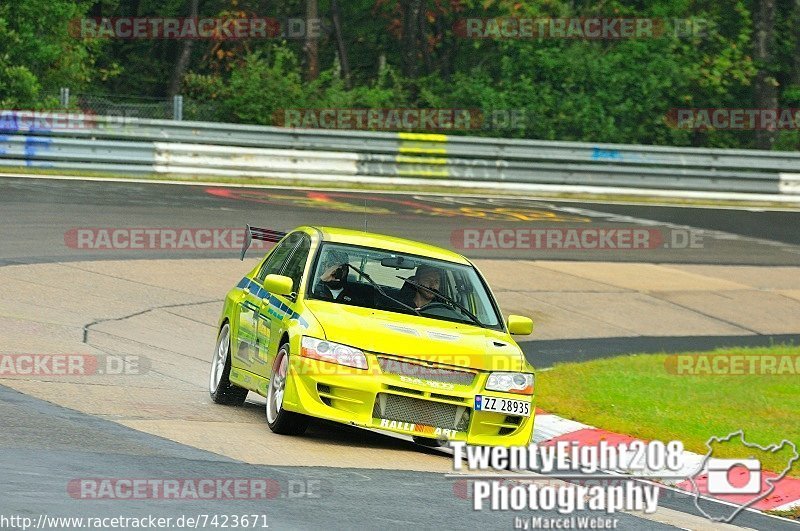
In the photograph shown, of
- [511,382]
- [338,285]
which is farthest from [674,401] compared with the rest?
[338,285]

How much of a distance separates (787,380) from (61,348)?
6.90 m

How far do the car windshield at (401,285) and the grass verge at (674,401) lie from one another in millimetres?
1668

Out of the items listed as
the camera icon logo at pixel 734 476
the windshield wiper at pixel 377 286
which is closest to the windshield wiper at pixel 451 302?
the windshield wiper at pixel 377 286

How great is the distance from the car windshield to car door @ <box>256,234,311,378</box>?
19 centimetres

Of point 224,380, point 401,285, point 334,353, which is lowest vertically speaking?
point 224,380

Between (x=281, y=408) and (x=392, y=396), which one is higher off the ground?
(x=392, y=396)

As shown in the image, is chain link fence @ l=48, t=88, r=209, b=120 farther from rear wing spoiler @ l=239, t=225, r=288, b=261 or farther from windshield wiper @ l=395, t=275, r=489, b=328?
windshield wiper @ l=395, t=275, r=489, b=328

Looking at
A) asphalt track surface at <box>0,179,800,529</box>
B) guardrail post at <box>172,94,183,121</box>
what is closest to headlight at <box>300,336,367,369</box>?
asphalt track surface at <box>0,179,800,529</box>

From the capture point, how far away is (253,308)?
11.3m

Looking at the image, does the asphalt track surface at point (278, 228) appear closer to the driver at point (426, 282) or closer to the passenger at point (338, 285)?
the passenger at point (338, 285)

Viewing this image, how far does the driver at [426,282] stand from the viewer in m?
11.0

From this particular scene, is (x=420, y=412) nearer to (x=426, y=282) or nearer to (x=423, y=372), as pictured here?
(x=423, y=372)

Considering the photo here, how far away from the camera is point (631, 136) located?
34688 millimetres

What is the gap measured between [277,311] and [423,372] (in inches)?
55.5
